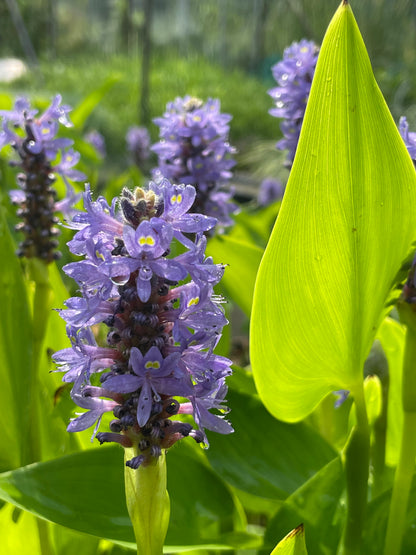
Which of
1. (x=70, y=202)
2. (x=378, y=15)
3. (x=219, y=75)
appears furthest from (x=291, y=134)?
(x=219, y=75)

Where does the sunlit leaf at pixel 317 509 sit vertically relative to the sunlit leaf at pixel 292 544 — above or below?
below

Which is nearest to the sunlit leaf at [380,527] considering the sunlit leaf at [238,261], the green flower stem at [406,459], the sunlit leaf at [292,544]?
the green flower stem at [406,459]

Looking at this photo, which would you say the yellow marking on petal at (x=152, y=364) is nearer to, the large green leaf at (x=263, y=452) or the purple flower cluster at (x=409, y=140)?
the large green leaf at (x=263, y=452)

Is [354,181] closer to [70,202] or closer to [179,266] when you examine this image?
[179,266]

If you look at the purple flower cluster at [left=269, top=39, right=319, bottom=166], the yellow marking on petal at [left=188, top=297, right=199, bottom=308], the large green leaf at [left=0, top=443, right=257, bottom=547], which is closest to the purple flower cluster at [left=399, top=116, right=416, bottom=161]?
the purple flower cluster at [left=269, top=39, right=319, bottom=166]

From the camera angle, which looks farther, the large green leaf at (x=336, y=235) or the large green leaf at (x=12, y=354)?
the large green leaf at (x=12, y=354)

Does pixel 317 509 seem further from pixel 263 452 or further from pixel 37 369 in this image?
pixel 37 369
